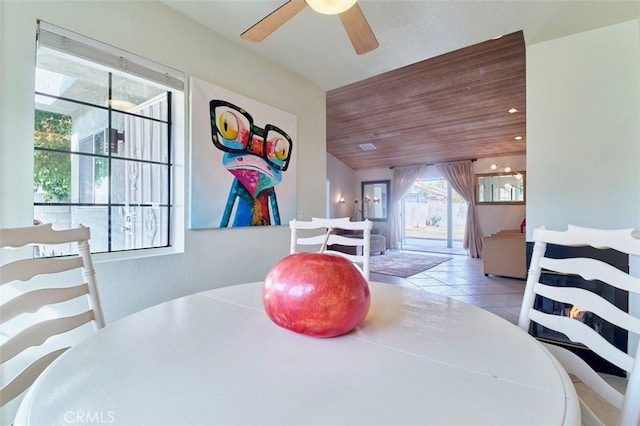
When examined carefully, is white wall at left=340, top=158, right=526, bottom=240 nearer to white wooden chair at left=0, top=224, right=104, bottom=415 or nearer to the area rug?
the area rug

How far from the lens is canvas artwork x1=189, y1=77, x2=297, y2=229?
2018 mm

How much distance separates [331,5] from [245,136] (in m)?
1.25

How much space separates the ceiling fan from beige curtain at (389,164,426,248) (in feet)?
22.9

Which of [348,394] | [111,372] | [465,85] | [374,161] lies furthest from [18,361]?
[374,161]

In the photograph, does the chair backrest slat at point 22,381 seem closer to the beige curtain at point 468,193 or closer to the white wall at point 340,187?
the beige curtain at point 468,193

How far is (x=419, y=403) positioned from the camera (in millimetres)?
502

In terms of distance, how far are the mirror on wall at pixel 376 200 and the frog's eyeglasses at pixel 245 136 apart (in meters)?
6.60

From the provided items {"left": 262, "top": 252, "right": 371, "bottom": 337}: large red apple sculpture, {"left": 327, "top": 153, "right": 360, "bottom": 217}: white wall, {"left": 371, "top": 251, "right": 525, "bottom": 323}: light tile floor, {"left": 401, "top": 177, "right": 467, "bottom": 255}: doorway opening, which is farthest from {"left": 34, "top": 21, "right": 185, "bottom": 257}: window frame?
{"left": 401, "top": 177, "right": 467, "bottom": 255}: doorway opening

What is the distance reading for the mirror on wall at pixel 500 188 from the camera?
6.75 meters

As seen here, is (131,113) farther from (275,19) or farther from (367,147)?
(367,147)

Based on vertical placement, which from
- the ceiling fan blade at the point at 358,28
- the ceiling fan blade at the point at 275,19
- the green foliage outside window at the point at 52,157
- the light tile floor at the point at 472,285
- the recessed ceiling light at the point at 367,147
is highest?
the recessed ceiling light at the point at 367,147

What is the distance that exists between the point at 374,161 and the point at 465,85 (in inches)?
161

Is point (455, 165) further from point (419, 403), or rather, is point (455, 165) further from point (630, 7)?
point (419, 403)
